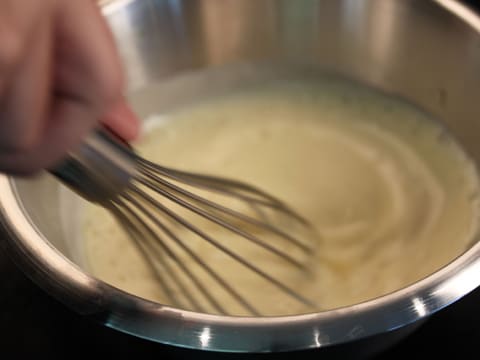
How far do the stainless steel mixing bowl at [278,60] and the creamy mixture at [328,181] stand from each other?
0.05 metres

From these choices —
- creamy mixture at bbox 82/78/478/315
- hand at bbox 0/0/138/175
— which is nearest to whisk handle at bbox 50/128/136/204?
hand at bbox 0/0/138/175

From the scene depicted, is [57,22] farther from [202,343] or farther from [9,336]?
[9,336]

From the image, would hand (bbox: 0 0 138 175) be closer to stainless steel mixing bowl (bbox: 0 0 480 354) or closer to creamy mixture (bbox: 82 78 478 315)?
stainless steel mixing bowl (bbox: 0 0 480 354)

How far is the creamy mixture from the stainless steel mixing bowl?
0.17 ft

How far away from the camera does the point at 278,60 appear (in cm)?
95

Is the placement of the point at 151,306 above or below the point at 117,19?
below

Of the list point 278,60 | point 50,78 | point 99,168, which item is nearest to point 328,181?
point 278,60

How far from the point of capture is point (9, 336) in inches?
28.1

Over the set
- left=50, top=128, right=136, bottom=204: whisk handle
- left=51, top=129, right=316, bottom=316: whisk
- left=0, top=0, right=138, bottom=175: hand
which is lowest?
left=0, top=0, right=138, bottom=175: hand

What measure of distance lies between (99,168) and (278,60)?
52 centimetres

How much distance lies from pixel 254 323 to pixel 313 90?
1.88 ft

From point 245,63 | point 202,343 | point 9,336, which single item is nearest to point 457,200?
point 245,63

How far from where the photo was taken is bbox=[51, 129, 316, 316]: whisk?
49cm

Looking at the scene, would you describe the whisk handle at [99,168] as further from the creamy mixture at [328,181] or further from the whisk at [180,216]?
the creamy mixture at [328,181]
